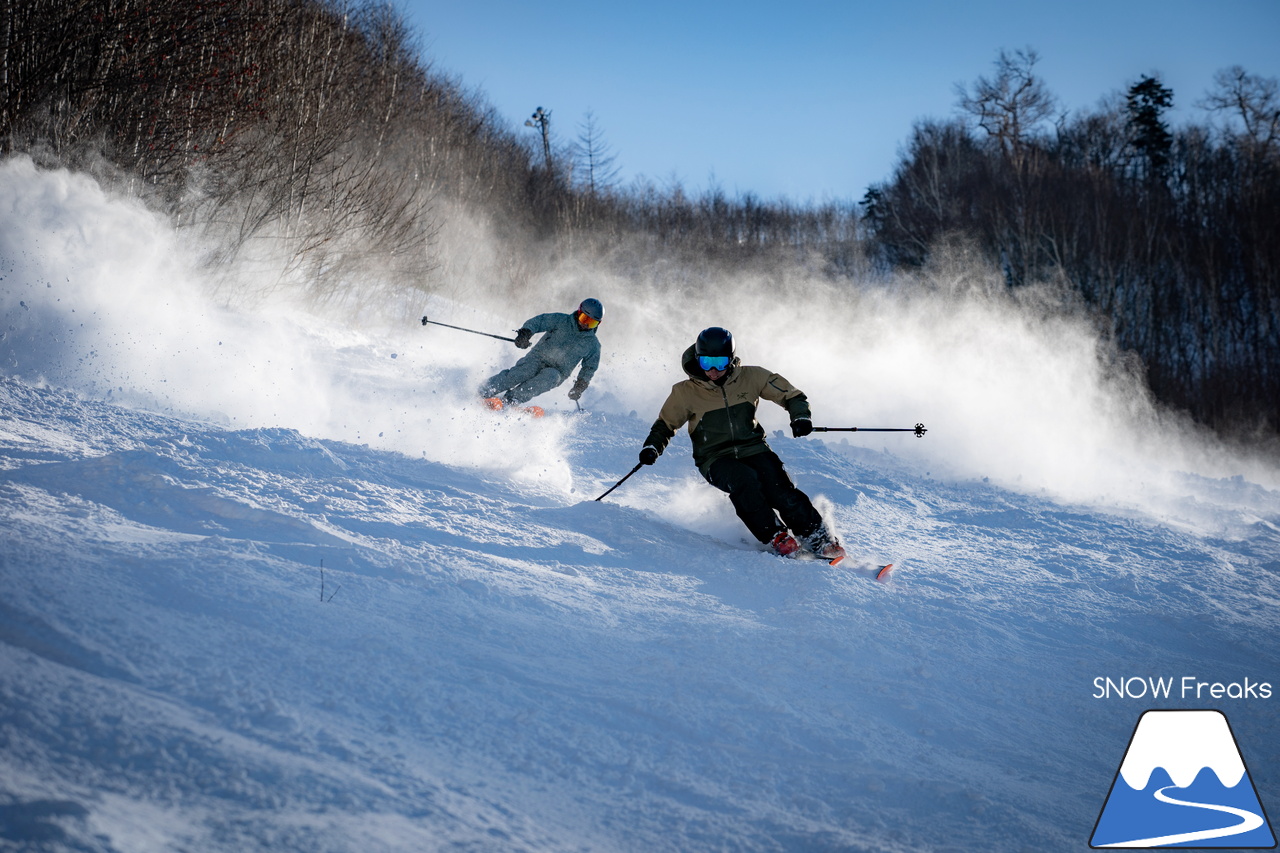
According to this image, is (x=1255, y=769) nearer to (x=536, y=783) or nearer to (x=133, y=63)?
(x=536, y=783)

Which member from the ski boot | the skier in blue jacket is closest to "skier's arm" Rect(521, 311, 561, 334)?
the skier in blue jacket

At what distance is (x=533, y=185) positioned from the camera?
24438 mm

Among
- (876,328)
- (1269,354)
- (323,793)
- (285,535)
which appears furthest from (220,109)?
(1269,354)

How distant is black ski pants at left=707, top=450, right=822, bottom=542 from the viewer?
4465 millimetres

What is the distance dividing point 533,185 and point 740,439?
21855 millimetres

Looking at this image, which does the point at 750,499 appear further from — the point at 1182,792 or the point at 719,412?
the point at 1182,792

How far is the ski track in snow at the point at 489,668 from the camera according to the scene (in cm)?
154

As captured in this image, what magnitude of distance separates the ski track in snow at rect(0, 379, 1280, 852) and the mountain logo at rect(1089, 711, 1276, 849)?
74mm

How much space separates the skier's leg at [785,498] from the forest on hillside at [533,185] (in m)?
9.41

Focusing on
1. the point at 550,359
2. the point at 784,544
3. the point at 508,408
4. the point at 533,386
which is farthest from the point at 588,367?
the point at 784,544

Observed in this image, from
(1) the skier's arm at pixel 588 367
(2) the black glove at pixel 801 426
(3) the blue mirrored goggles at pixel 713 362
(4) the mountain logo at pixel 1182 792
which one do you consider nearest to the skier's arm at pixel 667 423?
(3) the blue mirrored goggles at pixel 713 362

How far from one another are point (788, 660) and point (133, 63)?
11.0 metres

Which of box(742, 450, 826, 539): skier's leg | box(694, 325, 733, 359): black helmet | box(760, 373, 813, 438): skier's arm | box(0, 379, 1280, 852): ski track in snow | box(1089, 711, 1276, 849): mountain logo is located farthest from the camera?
box(760, 373, 813, 438): skier's arm

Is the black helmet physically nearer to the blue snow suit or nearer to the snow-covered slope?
the snow-covered slope
